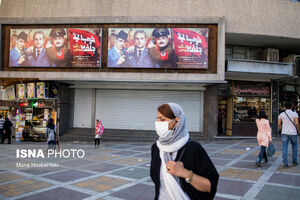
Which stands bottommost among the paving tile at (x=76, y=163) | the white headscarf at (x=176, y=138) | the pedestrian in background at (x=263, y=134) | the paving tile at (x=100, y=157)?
the paving tile at (x=100, y=157)

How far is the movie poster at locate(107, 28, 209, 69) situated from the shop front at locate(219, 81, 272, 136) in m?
4.22

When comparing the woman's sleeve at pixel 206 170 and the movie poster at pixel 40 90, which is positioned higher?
the movie poster at pixel 40 90

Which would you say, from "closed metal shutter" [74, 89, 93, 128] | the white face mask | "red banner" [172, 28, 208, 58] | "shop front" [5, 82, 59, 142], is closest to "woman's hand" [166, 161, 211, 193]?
the white face mask

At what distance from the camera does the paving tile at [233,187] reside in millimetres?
5395

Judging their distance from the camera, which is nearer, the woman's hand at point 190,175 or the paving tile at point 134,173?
the woman's hand at point 190,175

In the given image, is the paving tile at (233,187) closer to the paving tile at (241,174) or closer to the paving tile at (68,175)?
the paving tile at (241,174)

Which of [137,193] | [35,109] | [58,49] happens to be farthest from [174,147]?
[35,109]

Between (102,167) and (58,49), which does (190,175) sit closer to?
(102,167)

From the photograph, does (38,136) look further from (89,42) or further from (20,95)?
(89,42)

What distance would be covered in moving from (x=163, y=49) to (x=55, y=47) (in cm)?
726

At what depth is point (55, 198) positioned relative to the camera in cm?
509

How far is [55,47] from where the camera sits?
15.6 meters

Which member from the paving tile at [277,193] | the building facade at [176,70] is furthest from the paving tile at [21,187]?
the building facade at [176,70]

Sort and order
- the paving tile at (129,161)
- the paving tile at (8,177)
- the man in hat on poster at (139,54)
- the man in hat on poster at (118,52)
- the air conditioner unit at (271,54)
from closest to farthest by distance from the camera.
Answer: the paving tile at (8,177) → the paving tile at (129,161) → the man in hat on poster at (139,54) → the man in hat on poster at (118,52) → the air conditioner unit at (271,54)
